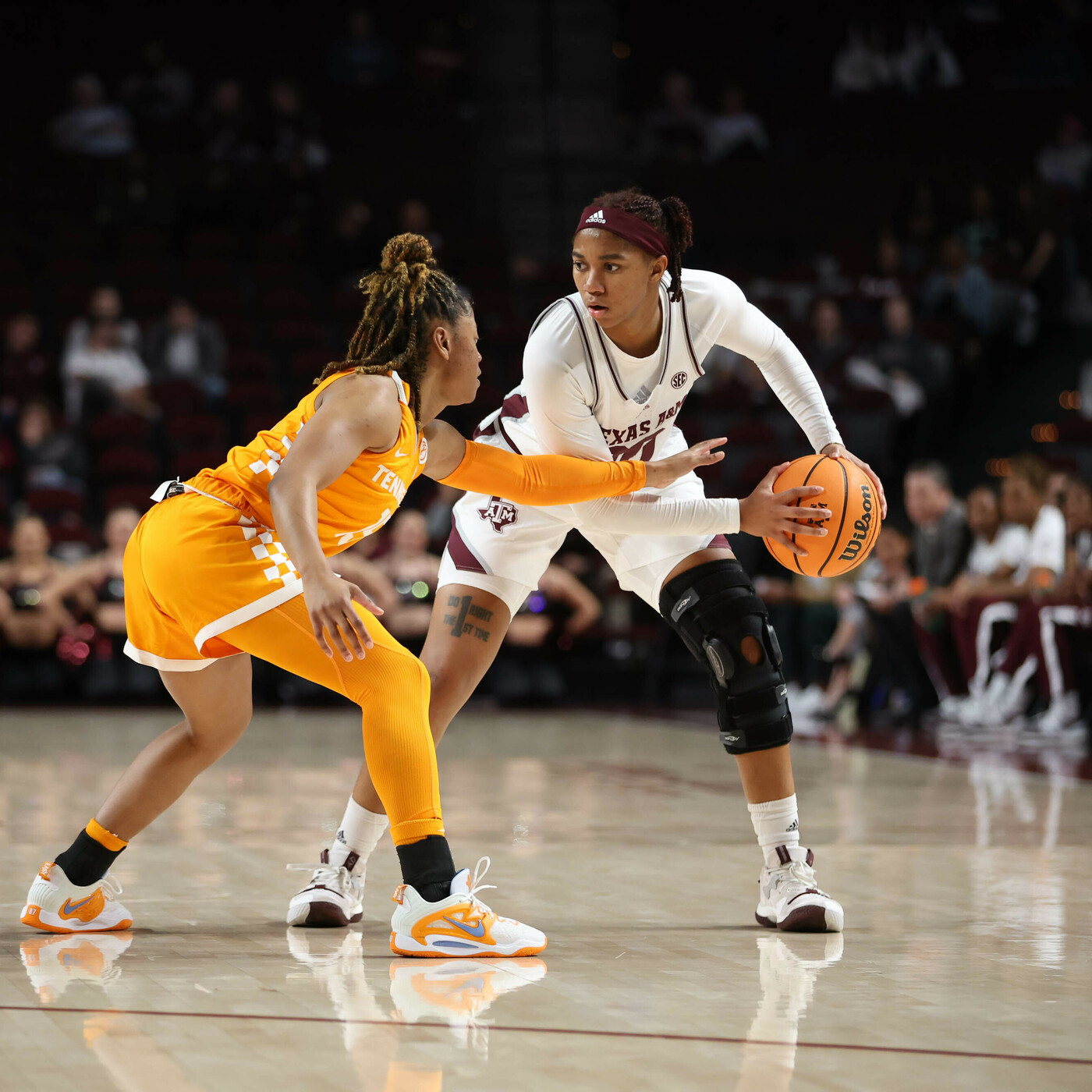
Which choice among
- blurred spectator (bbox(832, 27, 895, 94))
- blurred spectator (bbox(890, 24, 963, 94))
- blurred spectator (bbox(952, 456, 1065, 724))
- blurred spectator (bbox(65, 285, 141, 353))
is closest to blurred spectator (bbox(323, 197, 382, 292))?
blurred spectator (bbox(65, 285, 141, 353))

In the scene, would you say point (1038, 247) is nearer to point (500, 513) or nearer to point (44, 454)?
point (44, 454)

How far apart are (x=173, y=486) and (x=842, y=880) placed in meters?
1.93

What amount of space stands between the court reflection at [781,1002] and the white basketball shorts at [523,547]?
921 mm

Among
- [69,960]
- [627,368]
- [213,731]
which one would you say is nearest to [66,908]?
[69,960]

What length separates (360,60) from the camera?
1429cm

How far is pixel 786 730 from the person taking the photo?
341cm

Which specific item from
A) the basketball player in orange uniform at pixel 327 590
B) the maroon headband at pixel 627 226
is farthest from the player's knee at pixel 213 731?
the maroon headband at pixel 627 226

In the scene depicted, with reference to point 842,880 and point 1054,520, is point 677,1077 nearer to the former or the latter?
point 842,880

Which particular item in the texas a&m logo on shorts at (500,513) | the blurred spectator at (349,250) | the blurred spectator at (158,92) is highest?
the blurred spectator at (158,92)

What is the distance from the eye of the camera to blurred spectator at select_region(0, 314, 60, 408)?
35.6 ft

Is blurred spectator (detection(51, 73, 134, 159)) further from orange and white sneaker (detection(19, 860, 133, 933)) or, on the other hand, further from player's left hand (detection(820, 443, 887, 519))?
orange and white sneaker (detection(19, 860, 133, 933))

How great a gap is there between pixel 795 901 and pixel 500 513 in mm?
1163

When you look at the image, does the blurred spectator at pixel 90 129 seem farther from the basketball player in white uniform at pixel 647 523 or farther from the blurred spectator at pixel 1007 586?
the basketball player in white uniform at pixel 647 523

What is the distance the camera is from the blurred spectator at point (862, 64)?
1441cm
